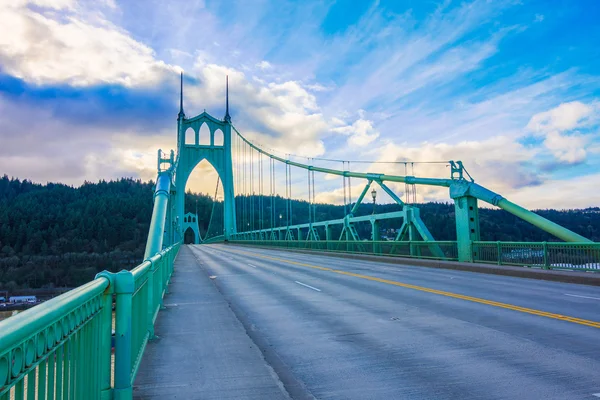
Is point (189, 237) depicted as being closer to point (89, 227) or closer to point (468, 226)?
point (89, 227)

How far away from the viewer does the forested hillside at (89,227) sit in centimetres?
4619

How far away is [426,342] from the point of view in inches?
257

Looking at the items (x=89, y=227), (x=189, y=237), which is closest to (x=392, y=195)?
(x=89, y=227)

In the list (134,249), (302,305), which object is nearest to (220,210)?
(134,249)

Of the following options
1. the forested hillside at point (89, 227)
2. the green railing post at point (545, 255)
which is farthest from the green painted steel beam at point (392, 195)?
the forested hillside at point (89, 227)

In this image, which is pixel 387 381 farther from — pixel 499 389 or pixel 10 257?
pixel 10 257

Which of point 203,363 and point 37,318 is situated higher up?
point 37,318

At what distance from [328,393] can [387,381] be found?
0.72m

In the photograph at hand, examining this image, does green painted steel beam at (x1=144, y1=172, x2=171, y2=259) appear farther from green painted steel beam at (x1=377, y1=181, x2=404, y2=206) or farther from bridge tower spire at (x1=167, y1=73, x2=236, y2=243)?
bridge tower spire at (x1=167, y1=73, x2=236, y2=243)

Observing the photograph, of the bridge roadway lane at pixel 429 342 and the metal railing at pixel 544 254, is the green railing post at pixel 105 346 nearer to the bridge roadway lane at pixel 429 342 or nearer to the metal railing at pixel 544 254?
the bridge roadway lane at pixel 429 342

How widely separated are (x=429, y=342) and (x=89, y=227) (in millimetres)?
113100

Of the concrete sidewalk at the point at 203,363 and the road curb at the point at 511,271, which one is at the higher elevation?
Result: the road curb at the point at 511,271

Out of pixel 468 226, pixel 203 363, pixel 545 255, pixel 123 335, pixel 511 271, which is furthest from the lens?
pixel 468 226

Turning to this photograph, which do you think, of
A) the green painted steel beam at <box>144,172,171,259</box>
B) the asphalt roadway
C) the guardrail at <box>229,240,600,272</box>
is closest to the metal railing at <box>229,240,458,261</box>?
the guardrail at <box>229,240,600,272</box>
